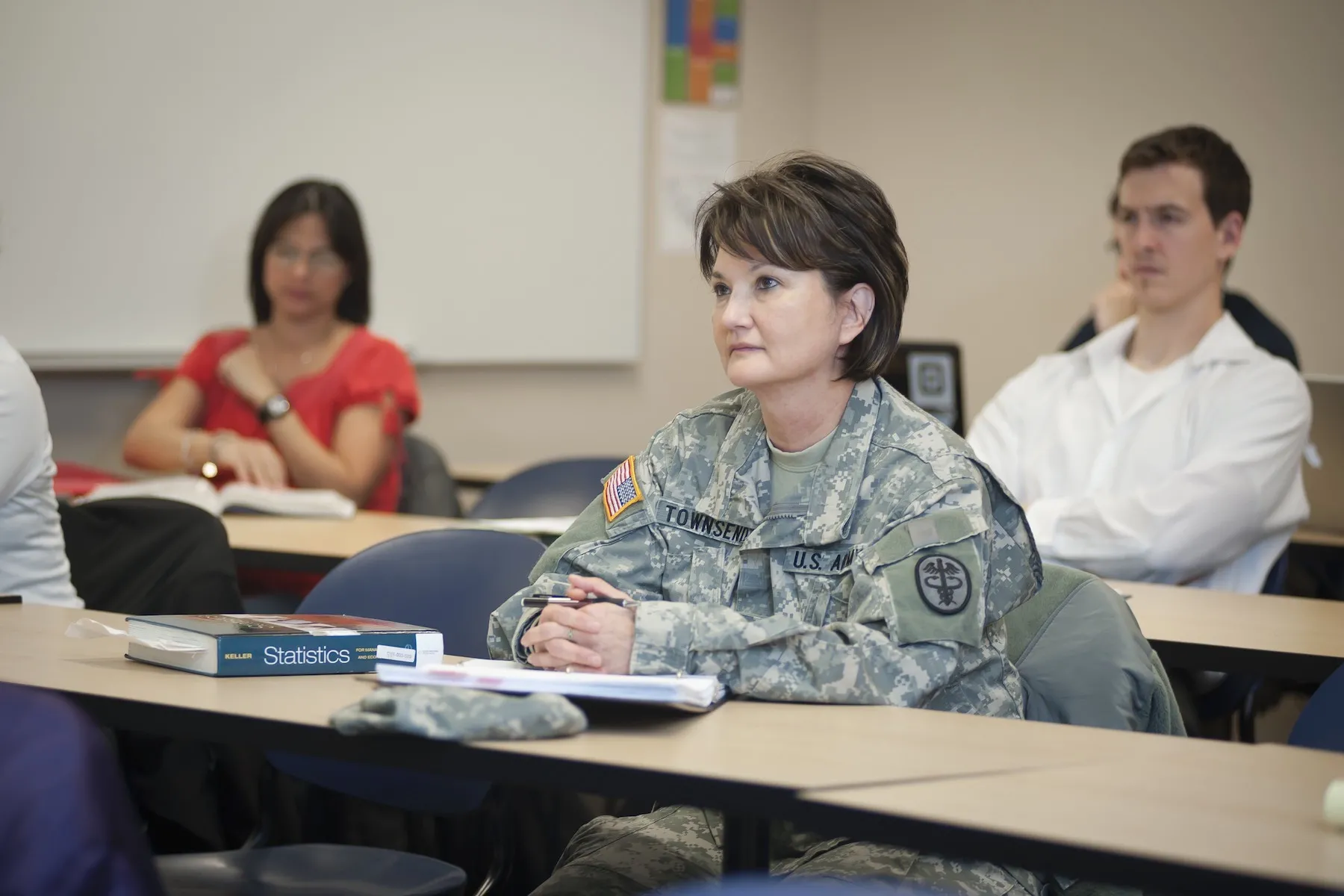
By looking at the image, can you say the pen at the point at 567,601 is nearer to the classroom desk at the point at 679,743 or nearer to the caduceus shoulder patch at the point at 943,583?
the classroom desk at the point at 679,743

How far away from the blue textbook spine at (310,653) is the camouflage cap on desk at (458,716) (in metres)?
0.26

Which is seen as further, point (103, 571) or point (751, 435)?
point (103, 571)

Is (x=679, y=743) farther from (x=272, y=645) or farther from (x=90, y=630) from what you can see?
(x=90, y=630)

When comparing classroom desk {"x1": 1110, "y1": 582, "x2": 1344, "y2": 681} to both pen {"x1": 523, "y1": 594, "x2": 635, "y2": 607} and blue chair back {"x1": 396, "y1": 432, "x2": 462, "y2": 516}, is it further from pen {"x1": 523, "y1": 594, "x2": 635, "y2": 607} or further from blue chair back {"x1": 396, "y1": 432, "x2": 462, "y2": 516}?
blue chair back {"x1": 396, "y1": 432, "x2": 462, "y2": 516}

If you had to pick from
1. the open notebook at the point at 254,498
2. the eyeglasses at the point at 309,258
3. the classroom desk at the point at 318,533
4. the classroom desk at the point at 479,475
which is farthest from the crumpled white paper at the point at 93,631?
the classroom desk at the point at 479,475

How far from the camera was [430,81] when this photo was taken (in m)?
4.51

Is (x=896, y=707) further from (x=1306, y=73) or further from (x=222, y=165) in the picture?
(x=1306, y=73)

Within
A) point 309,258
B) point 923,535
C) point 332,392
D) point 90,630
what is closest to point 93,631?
point 90,630

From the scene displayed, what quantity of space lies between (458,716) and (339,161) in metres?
3.37

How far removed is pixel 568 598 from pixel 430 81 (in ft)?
10.7

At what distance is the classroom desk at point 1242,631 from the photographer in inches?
76.4

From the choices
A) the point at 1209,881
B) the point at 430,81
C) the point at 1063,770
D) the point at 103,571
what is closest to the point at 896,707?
the point at 1063,770

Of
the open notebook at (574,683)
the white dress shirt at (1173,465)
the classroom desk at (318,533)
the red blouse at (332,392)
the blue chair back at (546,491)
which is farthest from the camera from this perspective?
the red blouse at (332,392)

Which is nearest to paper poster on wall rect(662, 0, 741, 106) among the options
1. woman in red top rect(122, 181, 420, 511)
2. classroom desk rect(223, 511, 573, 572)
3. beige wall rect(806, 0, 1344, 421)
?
beige wall rect(806, 0, 1344, 421)
